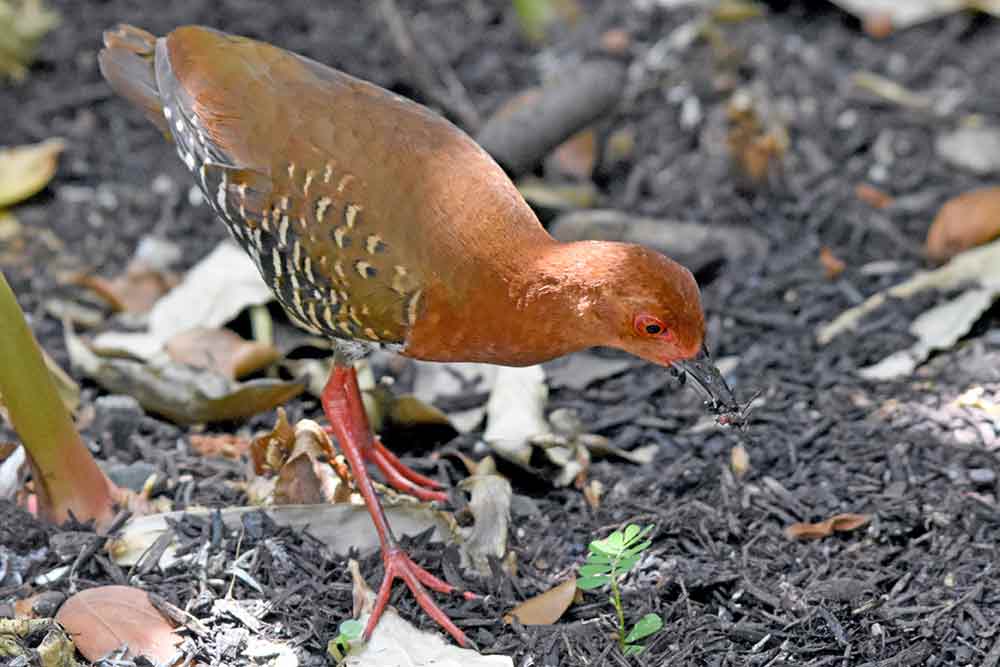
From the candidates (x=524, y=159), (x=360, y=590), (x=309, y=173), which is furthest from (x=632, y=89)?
(x=360, y=590)

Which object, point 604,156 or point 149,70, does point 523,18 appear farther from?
point 149,70

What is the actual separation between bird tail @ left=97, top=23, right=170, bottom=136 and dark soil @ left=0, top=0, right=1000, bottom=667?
116cm

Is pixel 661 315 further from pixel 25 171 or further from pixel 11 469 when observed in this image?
pixel 25 171

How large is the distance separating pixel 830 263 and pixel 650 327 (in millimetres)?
2178

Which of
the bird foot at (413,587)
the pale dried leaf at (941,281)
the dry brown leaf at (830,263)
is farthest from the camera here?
the dry brown leaf at (830,263)

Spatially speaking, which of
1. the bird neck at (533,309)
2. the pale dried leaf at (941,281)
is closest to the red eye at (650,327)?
the bird neck at (533,309)

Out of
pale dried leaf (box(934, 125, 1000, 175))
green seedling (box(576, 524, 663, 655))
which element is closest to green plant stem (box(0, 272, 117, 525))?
green seedling (box(576, 524, 663, 655))

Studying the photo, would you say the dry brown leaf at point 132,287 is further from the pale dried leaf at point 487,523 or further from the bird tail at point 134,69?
the pale dried leaf at point 487,523

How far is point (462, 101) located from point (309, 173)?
271 centimetres

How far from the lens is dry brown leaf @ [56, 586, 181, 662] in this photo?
3.70 m

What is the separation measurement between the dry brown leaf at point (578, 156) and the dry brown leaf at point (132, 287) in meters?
2.01

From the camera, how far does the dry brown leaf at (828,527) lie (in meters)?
4.18

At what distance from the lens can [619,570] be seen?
Answer: 12.2ft

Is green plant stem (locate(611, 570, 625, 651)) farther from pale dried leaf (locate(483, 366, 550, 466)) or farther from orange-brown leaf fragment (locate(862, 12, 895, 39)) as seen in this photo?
orange-brown leaf fragment (locate(862, 12, 895, 39))
